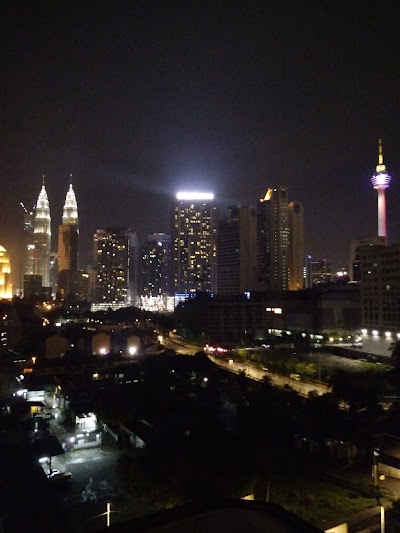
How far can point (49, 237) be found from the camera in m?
37.3

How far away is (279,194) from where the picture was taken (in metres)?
27.0

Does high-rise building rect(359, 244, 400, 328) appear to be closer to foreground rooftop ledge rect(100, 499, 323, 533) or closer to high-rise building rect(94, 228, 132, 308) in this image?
foreground rooftop ledge rect(100, 499, 323, 533)

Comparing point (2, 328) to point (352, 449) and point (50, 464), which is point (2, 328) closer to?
point (50, 464)

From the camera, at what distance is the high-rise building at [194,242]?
31.9 meters

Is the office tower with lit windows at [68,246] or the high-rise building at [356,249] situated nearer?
the high-rise building at [356,249]

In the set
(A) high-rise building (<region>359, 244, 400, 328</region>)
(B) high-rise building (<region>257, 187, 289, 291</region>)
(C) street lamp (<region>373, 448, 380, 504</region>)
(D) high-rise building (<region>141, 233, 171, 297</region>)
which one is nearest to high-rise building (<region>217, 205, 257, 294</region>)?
(B) high-rise building (<region>257, 187, 289, 291</region>)

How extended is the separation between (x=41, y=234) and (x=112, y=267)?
267 inches

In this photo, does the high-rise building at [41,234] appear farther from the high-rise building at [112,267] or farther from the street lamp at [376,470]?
the street lamp at [376,470]

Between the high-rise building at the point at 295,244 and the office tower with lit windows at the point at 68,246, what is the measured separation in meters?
17.2

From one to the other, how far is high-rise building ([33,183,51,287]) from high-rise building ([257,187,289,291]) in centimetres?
1972

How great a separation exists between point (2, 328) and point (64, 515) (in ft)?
36.4

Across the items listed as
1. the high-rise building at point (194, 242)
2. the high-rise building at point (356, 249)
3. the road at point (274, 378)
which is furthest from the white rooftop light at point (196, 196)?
the road at point (274, 378)

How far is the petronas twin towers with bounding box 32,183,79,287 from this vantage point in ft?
114

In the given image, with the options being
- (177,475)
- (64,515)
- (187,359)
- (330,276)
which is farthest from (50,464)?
(330,276)
